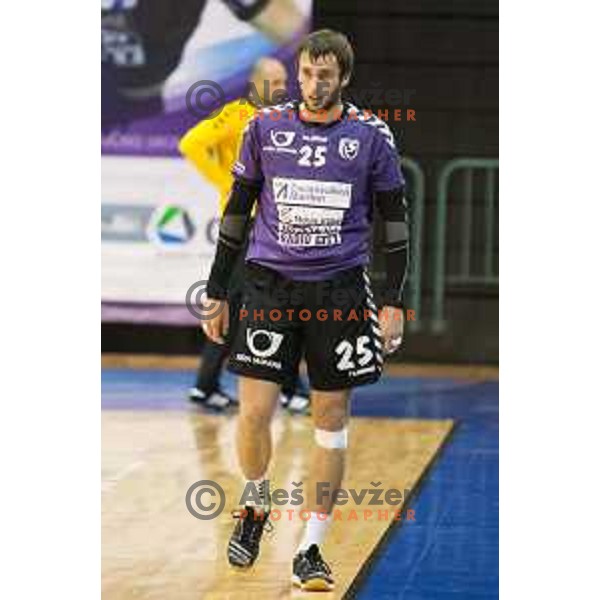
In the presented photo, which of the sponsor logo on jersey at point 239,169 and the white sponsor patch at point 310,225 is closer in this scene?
the white sponsor patch at point 310,225

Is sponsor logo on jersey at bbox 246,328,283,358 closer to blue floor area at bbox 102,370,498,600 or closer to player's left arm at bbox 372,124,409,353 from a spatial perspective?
player's left arm at bbox 372,124,409,353

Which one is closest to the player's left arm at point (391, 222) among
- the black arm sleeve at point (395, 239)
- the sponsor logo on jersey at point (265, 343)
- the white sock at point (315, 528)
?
the black arm sleeve at point (395, 239)

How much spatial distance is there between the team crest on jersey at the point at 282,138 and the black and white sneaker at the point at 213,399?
505 centimetres

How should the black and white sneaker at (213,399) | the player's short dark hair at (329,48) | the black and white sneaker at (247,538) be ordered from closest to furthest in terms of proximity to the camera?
1. the player's short dark hair at (329,48)
2. the black and white sneaker at (247,538)
3. the black and white sneaker at (213,399)

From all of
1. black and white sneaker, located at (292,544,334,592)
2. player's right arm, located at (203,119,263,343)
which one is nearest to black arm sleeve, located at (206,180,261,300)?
player's right arm, located at (203,119,263,343)

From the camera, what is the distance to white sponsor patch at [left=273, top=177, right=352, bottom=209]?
6957mm

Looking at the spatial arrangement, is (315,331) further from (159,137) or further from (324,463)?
(159,137)

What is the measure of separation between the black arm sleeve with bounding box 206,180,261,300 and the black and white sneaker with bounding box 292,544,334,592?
3.44 feet

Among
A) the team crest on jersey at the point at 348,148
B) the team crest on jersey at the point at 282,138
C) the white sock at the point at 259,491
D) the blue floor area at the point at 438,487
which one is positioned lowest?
the blue floor area at the point at 438,487

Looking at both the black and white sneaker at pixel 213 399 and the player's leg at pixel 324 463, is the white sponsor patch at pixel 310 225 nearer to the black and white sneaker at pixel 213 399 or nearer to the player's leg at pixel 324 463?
the player's leg at pixel 324 463

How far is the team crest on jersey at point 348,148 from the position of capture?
22.7ft

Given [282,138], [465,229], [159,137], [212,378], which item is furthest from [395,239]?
[465,229]

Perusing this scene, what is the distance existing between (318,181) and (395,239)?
385mm
